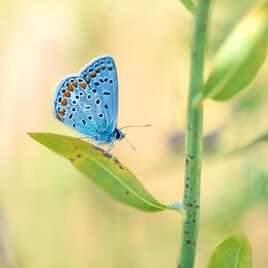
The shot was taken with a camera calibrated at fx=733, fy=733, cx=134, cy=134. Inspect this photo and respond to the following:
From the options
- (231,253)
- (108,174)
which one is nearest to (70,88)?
(108,174)

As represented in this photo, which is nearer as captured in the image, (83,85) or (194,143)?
(194,143)

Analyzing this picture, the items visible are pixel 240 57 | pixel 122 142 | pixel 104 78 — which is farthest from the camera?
pixel 122 142

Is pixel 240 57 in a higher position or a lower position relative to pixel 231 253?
higher

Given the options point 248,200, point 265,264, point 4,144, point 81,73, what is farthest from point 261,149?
point 4,144

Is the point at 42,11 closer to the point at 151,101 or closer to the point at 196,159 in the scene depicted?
the point at 151,101

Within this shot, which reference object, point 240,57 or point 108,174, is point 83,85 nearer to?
point 108,174

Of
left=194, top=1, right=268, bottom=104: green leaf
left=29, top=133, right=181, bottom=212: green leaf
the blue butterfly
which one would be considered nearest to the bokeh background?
the blue butterfly
